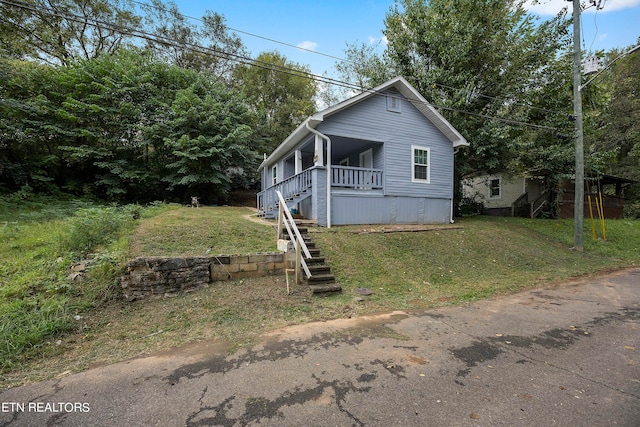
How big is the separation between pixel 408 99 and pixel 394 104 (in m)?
0.59

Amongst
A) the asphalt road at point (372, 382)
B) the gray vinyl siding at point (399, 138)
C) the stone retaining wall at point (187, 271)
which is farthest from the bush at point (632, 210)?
the stone retaining wall at point (187, 271)

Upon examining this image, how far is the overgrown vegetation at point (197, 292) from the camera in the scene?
3426 mm

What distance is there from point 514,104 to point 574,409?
48.8 feet

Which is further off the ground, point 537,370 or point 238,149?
point 238,149

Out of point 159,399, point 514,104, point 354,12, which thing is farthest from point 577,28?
point 159,399

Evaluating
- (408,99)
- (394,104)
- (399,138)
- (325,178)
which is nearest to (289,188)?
(325,178)

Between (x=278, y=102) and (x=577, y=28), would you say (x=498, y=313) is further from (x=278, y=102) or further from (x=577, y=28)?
(x=278, y=102)

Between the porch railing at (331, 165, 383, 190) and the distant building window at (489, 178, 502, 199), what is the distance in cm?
1321

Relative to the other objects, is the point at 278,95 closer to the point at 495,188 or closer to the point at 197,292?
the point at 495,188

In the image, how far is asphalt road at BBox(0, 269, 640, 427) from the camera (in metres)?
2.14

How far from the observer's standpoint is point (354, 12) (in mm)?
9641

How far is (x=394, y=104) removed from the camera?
10.7m

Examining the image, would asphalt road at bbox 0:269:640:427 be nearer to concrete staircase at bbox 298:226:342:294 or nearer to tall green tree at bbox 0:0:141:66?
concrete staircase at bbox 298:226:342:294

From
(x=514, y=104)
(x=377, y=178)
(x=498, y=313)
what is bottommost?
(x=498, y=313)
